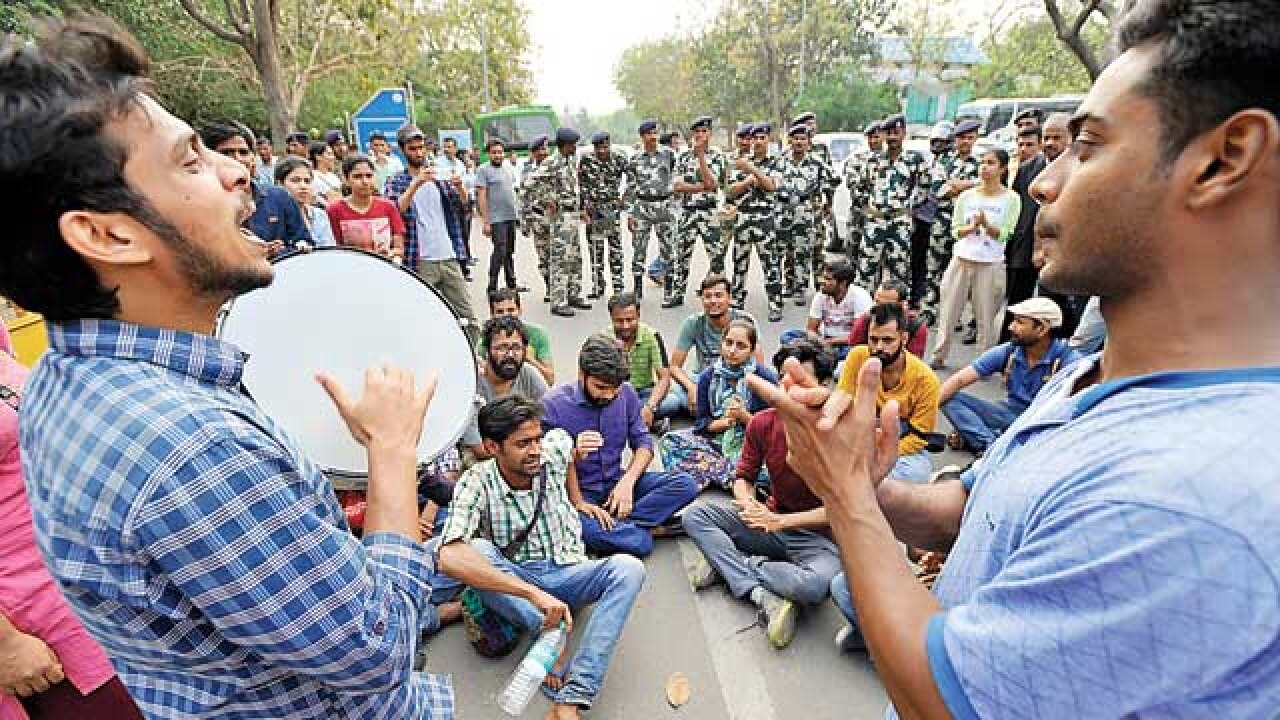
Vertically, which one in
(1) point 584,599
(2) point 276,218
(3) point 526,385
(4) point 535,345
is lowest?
(1) point 584,599

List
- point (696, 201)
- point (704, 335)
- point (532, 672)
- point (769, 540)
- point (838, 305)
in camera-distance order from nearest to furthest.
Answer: point (532, 672) < point (769, 540) < point (704, 335) < point (838, 305) < point (696, 201)

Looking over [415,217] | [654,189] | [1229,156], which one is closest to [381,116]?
[654,189]

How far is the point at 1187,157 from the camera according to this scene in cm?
77

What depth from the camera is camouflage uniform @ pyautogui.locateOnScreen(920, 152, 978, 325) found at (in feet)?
21.2

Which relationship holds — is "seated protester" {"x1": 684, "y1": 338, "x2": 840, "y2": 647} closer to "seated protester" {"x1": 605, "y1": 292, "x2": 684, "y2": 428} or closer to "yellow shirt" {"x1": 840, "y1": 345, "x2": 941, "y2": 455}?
"yellow shirt" {"x1": 840, "y1": 345, "x2": 941, "y2": 455}

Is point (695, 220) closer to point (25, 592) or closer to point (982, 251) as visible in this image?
point (982, 251)

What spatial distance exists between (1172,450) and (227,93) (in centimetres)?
2134

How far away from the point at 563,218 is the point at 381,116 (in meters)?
10.5

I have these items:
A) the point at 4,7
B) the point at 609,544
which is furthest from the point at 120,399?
the point at 4,7

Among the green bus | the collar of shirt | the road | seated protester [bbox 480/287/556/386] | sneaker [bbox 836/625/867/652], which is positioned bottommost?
the road

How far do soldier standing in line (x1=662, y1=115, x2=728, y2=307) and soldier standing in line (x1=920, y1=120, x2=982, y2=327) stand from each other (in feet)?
7.50

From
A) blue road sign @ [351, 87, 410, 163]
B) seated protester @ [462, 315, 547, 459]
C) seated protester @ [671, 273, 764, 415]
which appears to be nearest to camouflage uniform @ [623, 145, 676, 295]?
seated protester @ [671, 273, 764, 415]

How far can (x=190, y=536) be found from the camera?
847 millimetres

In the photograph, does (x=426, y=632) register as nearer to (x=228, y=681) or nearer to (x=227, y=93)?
(x=228, y=681)
